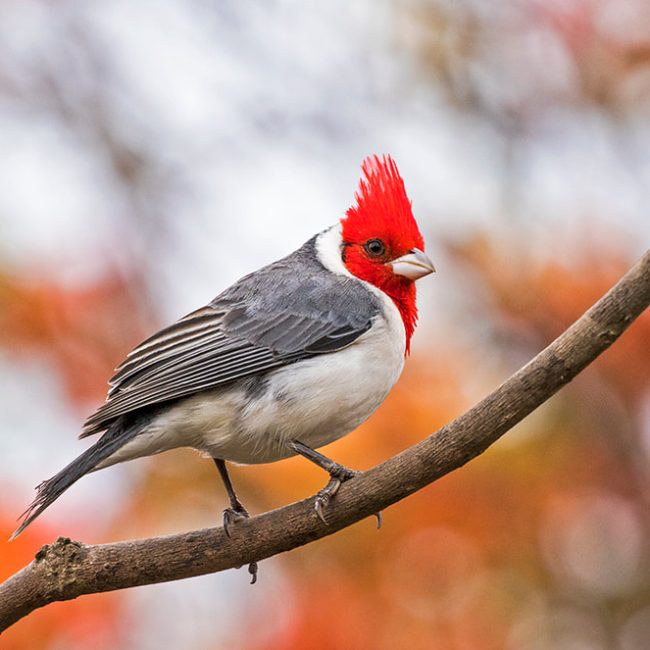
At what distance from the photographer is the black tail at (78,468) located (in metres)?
3.34

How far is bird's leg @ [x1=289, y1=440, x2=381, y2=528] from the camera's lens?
127 inches

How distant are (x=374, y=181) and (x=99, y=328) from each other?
2.08 meters

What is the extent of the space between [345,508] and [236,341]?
96 centimetres

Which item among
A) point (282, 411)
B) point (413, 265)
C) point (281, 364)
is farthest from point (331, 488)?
point (413, 265)

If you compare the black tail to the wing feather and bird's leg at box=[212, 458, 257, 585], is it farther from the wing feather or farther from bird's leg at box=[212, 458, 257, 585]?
bird's leg at box=[212, 458, 257, 585]

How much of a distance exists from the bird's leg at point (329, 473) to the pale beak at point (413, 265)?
862mm

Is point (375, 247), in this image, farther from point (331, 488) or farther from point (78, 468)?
point (78, 468)

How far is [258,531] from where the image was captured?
3354 millimetres

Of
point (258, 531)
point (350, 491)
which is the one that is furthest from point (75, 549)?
point (350, 491)

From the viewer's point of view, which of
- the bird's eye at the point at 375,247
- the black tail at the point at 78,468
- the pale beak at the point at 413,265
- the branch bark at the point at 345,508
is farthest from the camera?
the bird's eye at the point at 375,247

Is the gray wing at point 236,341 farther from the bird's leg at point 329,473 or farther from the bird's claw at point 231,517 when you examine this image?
the bird's claw at point 231,517

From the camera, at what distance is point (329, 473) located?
135 inches

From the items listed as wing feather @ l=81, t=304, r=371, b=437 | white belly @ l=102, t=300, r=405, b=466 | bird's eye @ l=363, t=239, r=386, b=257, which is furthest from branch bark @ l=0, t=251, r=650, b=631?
bird's eye @ l=363, t=239, r=386, b=257

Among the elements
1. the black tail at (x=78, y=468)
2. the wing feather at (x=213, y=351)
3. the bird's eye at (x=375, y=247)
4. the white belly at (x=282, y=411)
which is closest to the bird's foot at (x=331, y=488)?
the white belly at (x=282, y=411)
